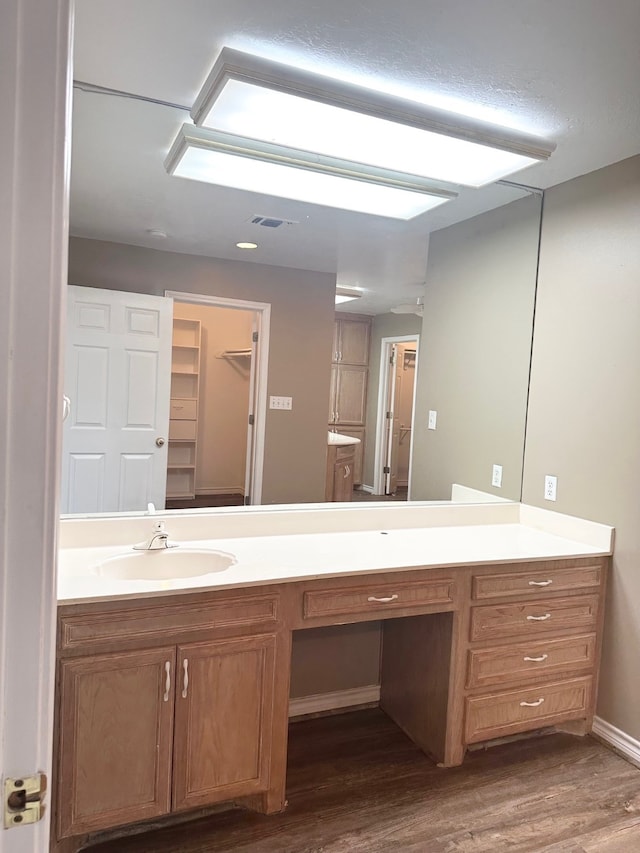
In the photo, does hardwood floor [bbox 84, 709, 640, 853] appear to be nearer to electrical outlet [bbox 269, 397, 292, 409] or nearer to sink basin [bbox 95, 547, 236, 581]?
sink basin [bbox 95, 547, 236, 581]

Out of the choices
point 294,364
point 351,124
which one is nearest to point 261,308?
point 294,364

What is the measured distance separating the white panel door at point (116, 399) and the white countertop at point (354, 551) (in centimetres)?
15

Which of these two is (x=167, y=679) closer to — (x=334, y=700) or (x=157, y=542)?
(x=157, y=542)

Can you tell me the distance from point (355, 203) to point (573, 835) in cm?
243

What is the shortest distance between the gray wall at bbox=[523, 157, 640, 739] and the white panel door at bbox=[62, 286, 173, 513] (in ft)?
5.69

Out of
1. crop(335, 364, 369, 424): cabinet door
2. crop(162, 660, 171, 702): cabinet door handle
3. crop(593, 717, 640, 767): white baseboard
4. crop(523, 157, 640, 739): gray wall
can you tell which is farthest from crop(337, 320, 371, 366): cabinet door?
crop(593, 717, 640, 767): white baseboard

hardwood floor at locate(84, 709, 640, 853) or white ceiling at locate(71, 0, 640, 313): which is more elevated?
white ceiling at locate(71, 0, 640, 313)

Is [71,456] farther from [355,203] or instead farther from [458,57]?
[458,57]

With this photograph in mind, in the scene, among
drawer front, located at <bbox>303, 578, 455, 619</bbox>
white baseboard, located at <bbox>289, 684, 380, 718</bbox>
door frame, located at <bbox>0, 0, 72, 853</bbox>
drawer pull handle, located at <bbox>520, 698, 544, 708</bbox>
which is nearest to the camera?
door frame, located at <bbox>0, 0, 72, 853</bbox>

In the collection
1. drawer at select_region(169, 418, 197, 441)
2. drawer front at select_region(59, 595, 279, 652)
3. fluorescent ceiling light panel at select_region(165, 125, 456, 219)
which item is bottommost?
drawer front at select_region(59, 595, 279, 652)

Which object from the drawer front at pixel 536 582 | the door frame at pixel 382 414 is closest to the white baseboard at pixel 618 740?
the drawer front at pixel 536 582

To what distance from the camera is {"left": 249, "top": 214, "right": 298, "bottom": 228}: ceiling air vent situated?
2.47 metres

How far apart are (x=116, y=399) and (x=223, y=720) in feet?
3.99

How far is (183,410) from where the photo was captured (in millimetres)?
2383
